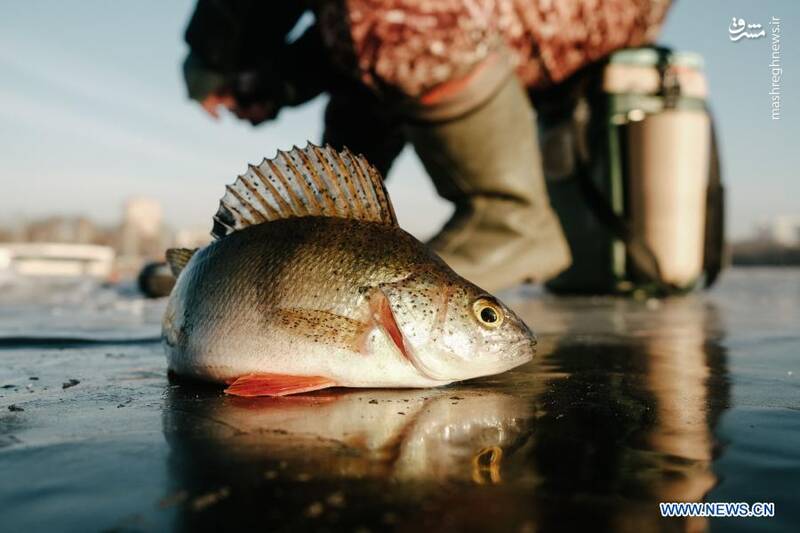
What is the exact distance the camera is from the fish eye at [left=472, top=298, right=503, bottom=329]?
183 centimetres

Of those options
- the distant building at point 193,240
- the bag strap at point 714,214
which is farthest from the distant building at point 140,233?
the bag strap at point 714,214

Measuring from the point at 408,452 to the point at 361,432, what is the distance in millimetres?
175

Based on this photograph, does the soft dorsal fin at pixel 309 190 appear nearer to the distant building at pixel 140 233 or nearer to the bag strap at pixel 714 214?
the bag strap at pixel 714 214

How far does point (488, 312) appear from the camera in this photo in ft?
6.09

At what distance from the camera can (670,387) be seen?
6.33 ft

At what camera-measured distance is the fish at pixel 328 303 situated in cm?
176

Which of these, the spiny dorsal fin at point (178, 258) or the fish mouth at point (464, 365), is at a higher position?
the spiny dorsal fin at point (178, 258)

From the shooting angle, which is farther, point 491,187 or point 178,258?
point 491,187

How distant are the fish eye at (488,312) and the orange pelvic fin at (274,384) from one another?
0.43 meters

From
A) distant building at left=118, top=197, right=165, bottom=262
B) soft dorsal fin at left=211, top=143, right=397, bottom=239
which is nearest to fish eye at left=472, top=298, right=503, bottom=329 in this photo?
soft dorsal fin at left=211, top=143, right=397, bottom=239

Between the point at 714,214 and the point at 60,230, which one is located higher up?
the point at 60,230

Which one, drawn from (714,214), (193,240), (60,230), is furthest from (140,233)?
(714,214)

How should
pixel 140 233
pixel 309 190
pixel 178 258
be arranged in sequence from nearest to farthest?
pixel 309 190 → pixel 178 258 → pixel 140 233

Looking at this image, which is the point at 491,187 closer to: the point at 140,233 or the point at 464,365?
the point at 464,365
